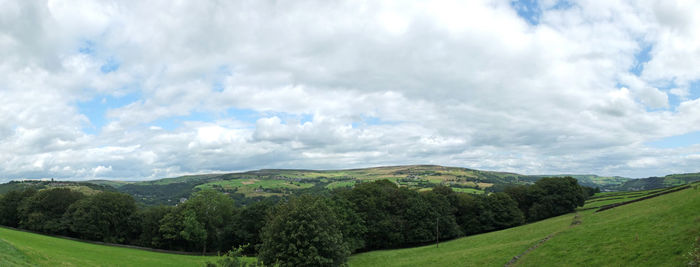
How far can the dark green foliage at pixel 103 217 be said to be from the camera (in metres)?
72.9

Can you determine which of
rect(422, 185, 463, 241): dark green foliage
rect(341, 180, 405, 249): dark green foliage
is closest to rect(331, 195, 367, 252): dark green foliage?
rect(341, 180, 405, 249): dark green foliage

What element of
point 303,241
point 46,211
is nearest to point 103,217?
point 46,211

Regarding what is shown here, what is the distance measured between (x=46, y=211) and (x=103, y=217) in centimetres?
1742

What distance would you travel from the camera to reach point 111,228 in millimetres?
76750

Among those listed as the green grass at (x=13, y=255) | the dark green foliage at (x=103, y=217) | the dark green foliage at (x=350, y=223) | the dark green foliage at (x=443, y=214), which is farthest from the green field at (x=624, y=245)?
the dark green foliage at (x=103, y=217)

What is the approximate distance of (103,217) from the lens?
73.9m

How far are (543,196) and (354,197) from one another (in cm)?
5057

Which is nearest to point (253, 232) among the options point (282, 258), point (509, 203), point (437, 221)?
→ point (282, 258)

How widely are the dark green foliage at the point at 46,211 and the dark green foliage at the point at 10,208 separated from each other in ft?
12.0

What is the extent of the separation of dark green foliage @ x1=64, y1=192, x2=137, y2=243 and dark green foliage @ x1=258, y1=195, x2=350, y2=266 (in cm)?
5177

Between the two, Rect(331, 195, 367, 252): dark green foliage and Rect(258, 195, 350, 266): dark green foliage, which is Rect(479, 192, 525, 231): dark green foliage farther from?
Rect(258, 195, 350, 266): dark green foliage

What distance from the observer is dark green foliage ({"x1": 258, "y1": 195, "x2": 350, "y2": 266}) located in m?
42.9

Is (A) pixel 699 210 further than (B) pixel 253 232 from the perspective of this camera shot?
No

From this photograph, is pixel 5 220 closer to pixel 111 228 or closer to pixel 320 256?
pixel 111 228
